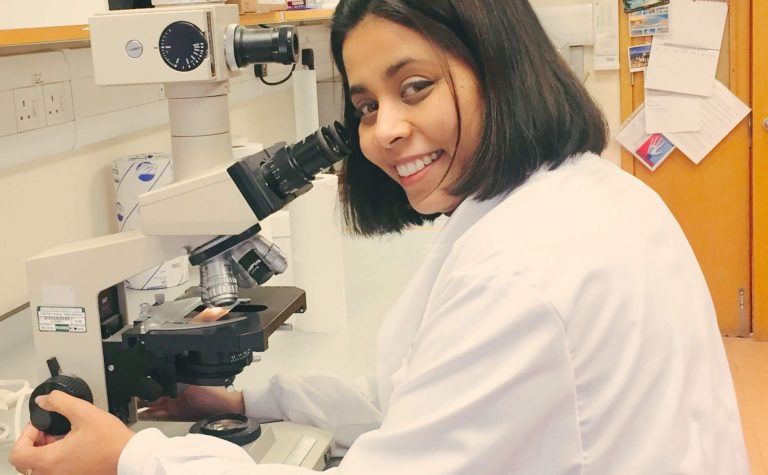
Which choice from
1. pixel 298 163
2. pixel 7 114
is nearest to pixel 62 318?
pixel 298 163

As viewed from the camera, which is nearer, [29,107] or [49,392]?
[49,392]

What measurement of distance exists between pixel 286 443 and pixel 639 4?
296 cm

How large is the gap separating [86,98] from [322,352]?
85 cm

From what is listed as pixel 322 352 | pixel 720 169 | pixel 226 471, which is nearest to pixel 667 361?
pixel 226 471

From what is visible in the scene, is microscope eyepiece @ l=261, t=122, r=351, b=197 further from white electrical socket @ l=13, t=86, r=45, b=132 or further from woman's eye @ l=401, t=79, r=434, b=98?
white electrical socket @ l=13, t=86, r=45, b=132

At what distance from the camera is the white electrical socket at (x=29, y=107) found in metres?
1.75

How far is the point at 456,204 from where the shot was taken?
1116 mm

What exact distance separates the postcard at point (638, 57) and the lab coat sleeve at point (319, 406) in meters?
2.74

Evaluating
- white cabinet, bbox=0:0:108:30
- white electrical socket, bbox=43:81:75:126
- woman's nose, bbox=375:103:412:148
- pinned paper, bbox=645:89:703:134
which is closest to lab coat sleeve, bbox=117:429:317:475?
woman's nose, bbox=375:103:412:148

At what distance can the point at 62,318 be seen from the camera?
1.10m

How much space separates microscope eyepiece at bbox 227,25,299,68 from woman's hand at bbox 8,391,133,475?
0.46 meters

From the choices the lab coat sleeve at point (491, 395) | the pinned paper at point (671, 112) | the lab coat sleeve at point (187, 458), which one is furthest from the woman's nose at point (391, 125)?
the pinned paper at point (671, 112)

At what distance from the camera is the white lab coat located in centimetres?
78

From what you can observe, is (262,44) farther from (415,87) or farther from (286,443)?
(286,443)
